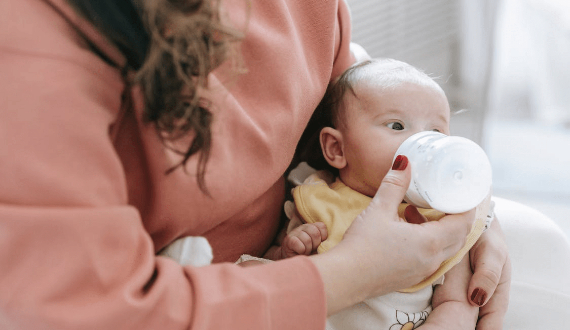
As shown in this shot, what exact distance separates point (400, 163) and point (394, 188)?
0.04 metres

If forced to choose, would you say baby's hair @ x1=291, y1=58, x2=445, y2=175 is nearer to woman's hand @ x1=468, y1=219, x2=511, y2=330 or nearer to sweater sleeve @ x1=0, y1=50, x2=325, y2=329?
woman's hand @ x1=468, y1=219, x2=511, y2=330

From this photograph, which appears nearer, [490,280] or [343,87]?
[490,280]

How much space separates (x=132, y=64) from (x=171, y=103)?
0.06 meters

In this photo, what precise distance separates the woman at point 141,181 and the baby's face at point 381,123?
0.46ft

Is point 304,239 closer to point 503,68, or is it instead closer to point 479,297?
point 479,297

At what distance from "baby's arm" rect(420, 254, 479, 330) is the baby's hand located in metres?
0.19

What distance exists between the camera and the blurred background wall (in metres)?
2.13

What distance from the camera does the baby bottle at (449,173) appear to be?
0.72 meters

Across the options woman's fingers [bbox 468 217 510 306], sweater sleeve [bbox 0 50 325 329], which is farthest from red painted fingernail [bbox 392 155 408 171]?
sweater sleeve [bbox 0 50 325 329]

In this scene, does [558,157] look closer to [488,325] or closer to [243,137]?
[488,325]

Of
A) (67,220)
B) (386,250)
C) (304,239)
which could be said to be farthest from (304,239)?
(67,220)

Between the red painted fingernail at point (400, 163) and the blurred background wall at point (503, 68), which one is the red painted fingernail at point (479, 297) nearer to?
the red painted fingernail at point (400, 163)

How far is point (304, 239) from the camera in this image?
0.80 meters

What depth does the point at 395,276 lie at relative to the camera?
70 centimetres
